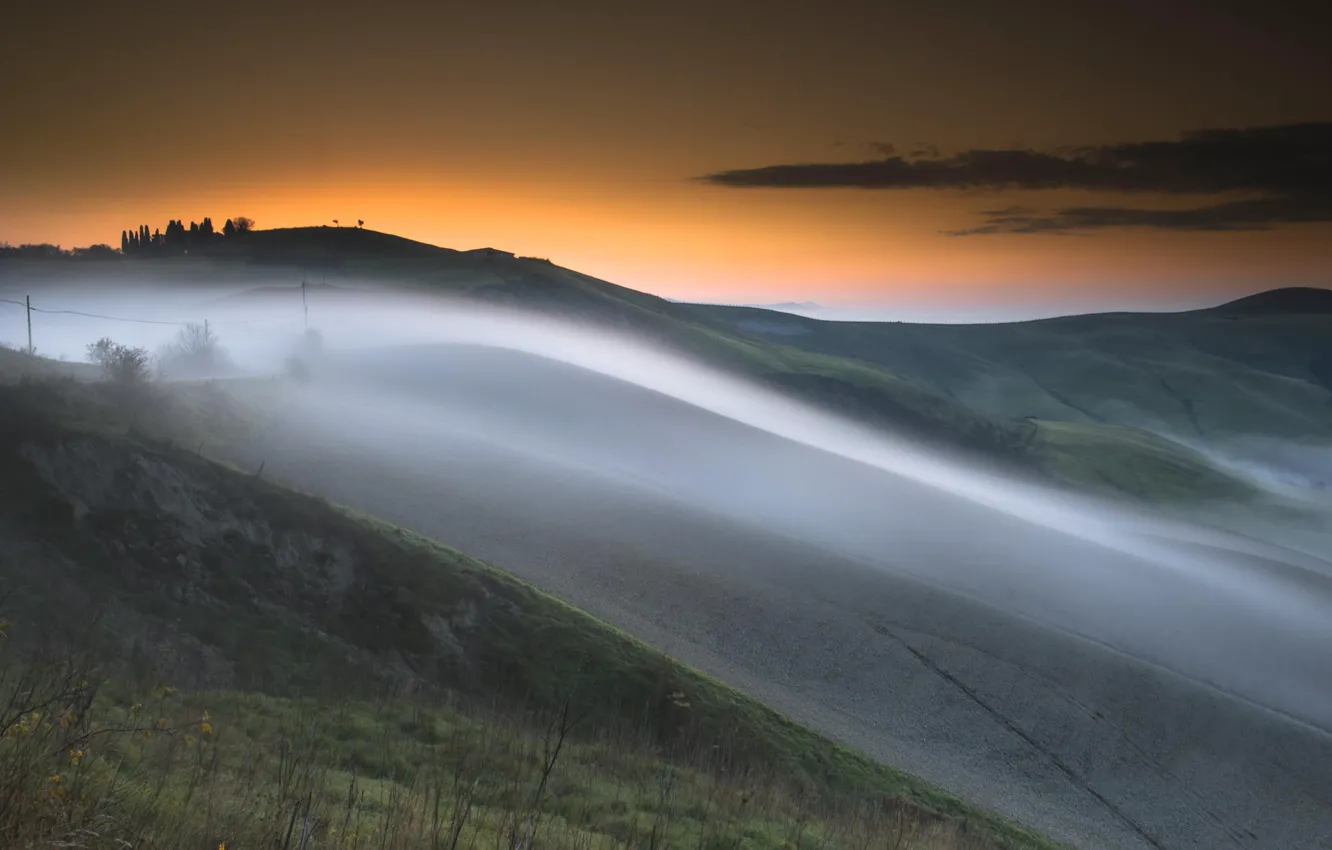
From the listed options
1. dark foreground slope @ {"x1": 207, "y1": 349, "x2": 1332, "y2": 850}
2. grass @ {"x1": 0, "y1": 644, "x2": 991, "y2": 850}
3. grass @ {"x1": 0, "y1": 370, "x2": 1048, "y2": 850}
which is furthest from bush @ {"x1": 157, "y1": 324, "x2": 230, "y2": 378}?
grass @ {"x1": 0, "y1": 644, "x2": 991, "y2": 850}

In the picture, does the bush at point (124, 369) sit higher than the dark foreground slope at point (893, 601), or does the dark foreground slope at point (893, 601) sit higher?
the bush at point (124, 369)

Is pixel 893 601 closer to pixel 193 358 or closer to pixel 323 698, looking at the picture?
pixel 323 698

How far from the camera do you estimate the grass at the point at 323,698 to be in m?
7.86

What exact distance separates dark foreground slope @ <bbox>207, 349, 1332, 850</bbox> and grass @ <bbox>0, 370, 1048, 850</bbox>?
372 inches

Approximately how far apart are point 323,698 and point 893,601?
139 ft

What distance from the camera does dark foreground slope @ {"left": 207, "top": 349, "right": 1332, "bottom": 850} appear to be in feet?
125

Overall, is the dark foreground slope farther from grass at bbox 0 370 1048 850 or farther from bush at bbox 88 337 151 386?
grass at bbox 0 370 1048 850

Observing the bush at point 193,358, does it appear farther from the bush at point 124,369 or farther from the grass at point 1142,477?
the grass at point 1142,477

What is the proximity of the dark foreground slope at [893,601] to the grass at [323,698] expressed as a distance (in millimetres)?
9458

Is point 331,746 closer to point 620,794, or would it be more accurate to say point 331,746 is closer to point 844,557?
point 620,794

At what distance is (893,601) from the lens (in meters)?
54.5

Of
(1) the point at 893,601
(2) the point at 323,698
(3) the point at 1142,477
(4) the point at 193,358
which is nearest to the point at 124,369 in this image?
(4) the point at 193,358

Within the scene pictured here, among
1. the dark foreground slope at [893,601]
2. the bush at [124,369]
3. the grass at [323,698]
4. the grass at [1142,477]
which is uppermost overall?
the bush at [124,369]

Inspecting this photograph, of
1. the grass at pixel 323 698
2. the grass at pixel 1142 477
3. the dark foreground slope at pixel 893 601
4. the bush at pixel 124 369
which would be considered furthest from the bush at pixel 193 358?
the grass at pixel 1142 477
